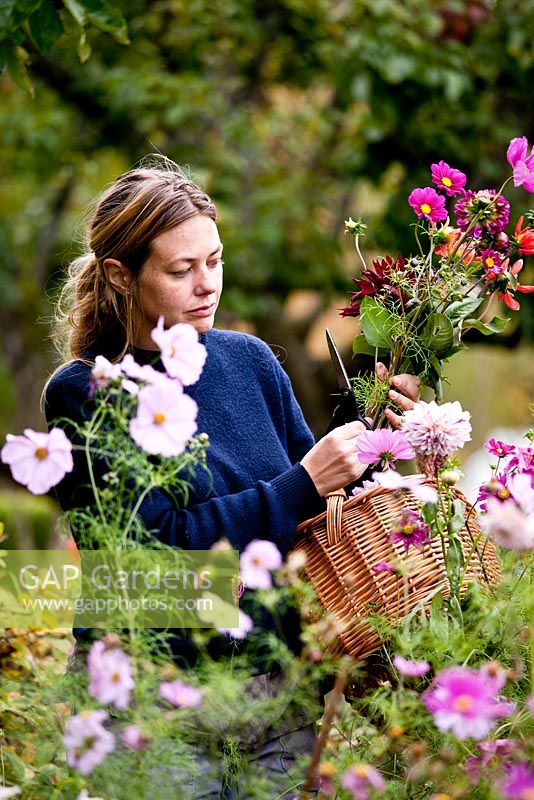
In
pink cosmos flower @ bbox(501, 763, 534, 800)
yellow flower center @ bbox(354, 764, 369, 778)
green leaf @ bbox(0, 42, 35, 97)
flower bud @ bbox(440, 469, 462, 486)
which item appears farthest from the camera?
green leaf @ bbox(0, 42, 35, 97)

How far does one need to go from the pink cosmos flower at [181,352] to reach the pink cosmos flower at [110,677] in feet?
1.27

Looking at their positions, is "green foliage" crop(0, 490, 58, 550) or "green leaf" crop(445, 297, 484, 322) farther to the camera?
"green foliage" crop(0, 490, 58, 550)

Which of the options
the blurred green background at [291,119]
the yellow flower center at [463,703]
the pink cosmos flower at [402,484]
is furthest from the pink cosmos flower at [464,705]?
the blurred green background at [291,119]

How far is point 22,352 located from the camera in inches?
281

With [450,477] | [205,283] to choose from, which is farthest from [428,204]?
Answer: [450,477]

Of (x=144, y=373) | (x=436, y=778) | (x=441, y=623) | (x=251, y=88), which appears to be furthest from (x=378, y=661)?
(x=251, y=88)

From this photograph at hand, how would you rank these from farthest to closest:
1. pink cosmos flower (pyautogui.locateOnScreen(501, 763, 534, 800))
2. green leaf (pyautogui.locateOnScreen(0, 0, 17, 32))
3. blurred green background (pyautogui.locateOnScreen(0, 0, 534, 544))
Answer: blurred green background (pyautogui.locateOnScreen(0, 0, 534, 544)) < green leaf (pyautogui.locateOnScreen(0, 0, 17, 32)) < pink cosmos flower (pyautogui.locateOnScreen(501, 763, 534, 800))

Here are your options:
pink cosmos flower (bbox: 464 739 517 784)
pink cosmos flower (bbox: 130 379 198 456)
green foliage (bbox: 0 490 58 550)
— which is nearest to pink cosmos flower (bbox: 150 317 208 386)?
pink cosmos flower (bbox: 130 379 198 456)

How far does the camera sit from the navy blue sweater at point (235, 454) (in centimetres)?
179

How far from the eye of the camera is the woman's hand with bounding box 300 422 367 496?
177 cm

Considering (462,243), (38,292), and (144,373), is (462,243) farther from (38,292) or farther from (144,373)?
(38,292)

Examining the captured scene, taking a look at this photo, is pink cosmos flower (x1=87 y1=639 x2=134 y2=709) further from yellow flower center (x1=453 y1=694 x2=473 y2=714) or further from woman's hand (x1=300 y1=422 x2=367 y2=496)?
woman's hand (x1=300 y1=422 x2=367 y2=496)

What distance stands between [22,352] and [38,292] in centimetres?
48

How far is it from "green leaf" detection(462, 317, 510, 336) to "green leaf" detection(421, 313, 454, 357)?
56mm
